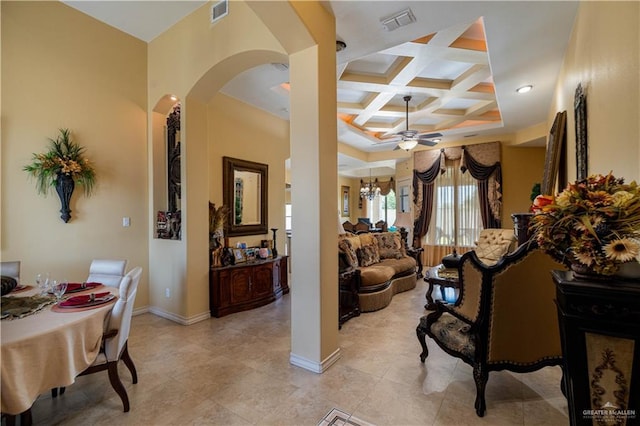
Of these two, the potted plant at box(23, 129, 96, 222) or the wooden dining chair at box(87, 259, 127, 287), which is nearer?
the wooden dining chair at box(87, 259, 127, 287)

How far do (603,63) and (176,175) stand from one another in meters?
4.32

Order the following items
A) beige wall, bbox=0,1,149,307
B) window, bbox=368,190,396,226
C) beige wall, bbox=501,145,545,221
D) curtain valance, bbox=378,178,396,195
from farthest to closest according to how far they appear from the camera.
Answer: window, bbox=368,190,396,226, curtain valance, bbox=378,178,396,195, beige wall, bbox=501,145,545,221, beige wall, bbox=0,1,149,307

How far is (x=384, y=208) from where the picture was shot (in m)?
12.5

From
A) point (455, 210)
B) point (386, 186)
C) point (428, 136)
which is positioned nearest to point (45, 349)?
point (428, 136)

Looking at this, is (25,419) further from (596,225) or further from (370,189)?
(370,189)

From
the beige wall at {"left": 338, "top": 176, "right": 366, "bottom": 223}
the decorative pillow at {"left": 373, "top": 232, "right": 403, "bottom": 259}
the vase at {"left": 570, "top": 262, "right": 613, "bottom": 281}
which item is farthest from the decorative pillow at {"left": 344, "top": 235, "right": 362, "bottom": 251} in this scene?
the beige wall at {"left": 338, "top": 176, "right": 366, "bottom": 223}

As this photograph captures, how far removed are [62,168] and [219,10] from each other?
7.99 feet

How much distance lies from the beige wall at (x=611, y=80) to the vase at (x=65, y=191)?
15.5 ft

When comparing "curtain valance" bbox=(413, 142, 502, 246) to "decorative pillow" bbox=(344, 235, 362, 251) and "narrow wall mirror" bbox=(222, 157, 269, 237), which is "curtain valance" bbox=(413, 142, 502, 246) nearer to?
"decorative pillow" bbox=(344, 235, 362, 251)

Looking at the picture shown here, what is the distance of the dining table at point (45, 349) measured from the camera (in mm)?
1459

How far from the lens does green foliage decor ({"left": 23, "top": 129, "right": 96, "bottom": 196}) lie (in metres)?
3.14

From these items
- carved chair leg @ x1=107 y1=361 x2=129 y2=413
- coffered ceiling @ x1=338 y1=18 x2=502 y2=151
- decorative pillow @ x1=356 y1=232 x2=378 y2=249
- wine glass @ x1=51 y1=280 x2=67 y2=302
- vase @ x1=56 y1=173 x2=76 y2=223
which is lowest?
carved chair leg @ x1=107 y1=361 x2=129 y2=413

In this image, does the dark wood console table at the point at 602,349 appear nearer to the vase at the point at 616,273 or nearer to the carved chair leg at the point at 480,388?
the vase at the point at 616,273

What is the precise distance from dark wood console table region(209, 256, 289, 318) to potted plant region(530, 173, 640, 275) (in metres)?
3.59
